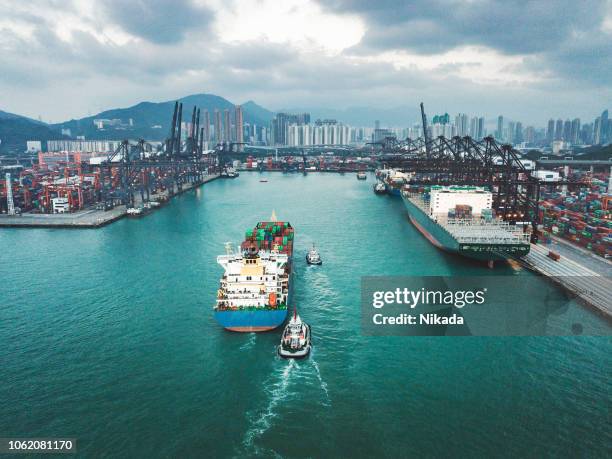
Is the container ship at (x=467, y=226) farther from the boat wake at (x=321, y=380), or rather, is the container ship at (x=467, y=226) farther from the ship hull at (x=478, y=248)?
the boat wake at (x=321, y=380)

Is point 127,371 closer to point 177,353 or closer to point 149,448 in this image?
point 177,353

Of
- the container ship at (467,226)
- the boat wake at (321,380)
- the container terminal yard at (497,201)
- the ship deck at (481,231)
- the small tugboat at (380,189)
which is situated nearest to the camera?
the boat wake at (321,380)

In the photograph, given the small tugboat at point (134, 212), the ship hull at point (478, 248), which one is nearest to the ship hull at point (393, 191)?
the ship hull at point (478, 248)

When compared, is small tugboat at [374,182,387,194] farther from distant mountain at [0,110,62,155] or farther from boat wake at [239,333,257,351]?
distant mountain at [0,110,62,155]

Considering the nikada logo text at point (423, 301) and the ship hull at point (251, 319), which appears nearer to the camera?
the ship hull at point (251, 319)

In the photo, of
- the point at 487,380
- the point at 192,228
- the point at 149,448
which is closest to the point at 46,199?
the point at 192,228

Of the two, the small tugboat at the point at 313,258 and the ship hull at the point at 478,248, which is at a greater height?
the ship hull at the point at 478,248

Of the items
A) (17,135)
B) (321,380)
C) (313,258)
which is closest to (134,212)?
(313,258)
